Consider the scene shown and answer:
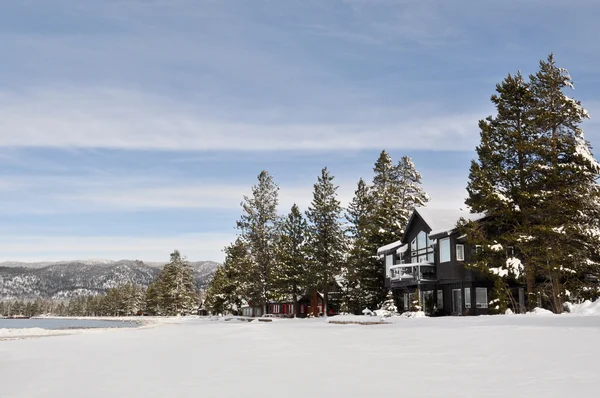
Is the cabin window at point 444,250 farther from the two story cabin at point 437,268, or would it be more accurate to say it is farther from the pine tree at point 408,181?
the pine tree at point 408,181

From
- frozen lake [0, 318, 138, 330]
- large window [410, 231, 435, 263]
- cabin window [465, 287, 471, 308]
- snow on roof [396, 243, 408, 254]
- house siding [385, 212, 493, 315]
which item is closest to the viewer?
house siding [385, 212, 493, 315]

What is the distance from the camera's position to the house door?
142 ft

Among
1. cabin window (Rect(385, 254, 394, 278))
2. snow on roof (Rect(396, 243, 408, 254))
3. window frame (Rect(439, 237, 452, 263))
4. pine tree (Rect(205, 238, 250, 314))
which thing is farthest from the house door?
pine tree (Rect(205, 238, 250, 314))

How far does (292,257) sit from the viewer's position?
62.7 meters

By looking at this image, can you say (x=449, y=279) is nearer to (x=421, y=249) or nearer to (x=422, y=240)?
(x=421, y=249)

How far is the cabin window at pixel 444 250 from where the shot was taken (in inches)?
1682

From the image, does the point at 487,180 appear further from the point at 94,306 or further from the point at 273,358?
the point at 94,306

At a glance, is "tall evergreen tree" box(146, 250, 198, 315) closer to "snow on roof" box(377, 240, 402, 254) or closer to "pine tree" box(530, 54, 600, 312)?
"snow on roof" box(377, 240, 402, 254)

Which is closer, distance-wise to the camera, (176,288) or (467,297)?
(467,297)

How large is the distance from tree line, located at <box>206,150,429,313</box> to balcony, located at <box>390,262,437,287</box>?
7.45 m

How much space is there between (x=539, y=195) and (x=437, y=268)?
1247 cm

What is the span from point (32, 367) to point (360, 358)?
357 inches

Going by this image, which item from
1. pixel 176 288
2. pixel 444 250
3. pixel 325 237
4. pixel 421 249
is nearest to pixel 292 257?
pixel 325 237

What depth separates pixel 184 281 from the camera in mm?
112625
